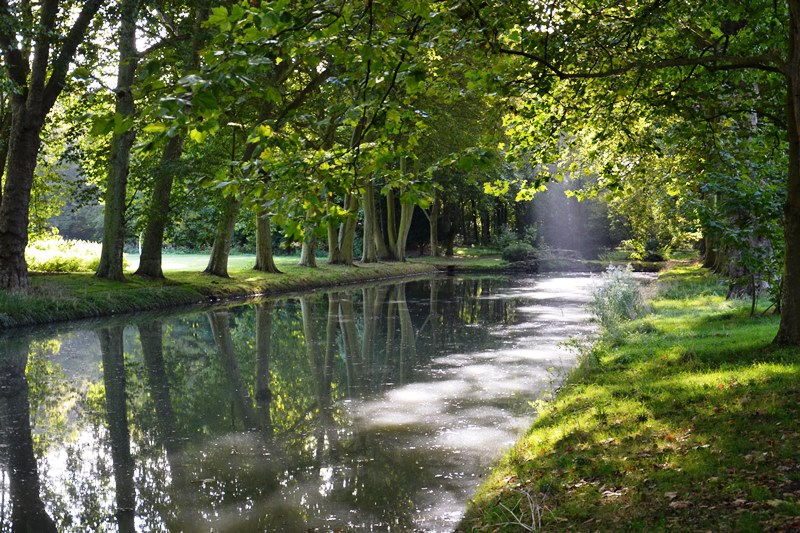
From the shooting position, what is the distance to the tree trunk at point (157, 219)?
81.3 ft

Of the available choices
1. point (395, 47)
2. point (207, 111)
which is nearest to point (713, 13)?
point (395, 47)

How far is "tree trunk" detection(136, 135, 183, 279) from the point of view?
24.8 metres

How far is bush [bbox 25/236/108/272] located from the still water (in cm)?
814

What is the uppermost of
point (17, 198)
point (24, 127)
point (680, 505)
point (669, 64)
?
point (24, 127)

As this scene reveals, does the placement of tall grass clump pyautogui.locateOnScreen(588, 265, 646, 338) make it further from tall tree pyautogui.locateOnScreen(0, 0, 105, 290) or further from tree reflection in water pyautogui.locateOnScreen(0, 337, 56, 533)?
tall tree pyautogui.locateOnScreen(0, 0, 105, 290)

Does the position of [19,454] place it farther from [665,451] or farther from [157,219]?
[157,219]

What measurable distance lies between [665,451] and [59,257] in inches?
993

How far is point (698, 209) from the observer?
12.0 meters

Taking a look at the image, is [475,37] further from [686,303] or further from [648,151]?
[686,303]

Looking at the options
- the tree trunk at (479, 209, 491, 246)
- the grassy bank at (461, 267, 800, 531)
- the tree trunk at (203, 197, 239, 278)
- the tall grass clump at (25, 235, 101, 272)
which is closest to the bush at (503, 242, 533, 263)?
the tree trunk at (479, 209, 491, 246)

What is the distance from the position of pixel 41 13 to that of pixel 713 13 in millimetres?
16276

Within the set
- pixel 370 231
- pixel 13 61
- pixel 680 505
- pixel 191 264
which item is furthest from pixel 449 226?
pixel 680 505

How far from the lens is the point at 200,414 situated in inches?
404

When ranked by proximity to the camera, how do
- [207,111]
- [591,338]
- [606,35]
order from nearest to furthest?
[207,111] < [606,35] < [591,338]
